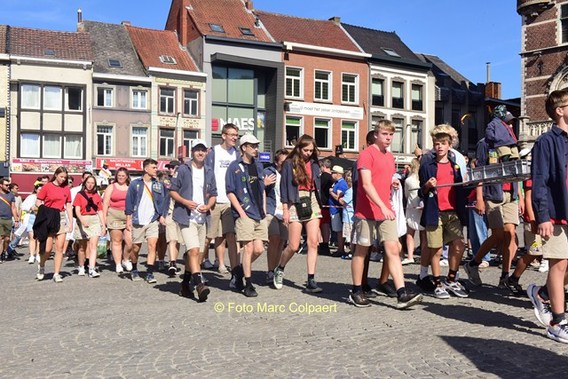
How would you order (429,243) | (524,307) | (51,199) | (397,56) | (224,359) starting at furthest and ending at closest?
(397,56), (51,199), (429,243), (524,307), (224,359)

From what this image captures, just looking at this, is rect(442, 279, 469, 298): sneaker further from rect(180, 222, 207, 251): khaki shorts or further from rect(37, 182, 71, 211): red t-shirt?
rect(37, 182, 71, 211): red t-shirt

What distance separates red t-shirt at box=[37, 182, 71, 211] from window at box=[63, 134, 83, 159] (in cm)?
2890

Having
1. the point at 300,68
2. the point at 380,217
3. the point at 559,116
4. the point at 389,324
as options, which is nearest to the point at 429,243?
the point at 380,217

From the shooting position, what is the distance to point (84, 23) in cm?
4222

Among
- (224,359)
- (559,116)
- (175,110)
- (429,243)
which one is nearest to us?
(224,359)

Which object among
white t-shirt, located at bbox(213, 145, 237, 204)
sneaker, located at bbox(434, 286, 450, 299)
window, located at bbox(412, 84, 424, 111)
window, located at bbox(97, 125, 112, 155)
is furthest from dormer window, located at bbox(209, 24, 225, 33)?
sneaker, located at bbox(434, 286, 450, 299)

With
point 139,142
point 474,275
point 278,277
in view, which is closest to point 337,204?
point 278,277

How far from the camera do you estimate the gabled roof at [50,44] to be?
3812 centimetres

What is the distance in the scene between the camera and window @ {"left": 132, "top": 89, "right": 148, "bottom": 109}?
129ft

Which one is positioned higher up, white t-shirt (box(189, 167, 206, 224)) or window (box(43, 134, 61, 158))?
window (box(43, 134, 61, 158))

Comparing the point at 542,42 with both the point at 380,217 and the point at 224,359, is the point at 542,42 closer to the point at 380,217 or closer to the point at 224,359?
the point at 380,217

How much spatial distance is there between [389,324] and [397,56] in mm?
42410

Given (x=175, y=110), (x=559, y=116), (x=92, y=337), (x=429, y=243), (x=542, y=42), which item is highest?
(x=542, y=42)

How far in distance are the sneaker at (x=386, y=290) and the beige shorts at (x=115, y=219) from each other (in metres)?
5.07
